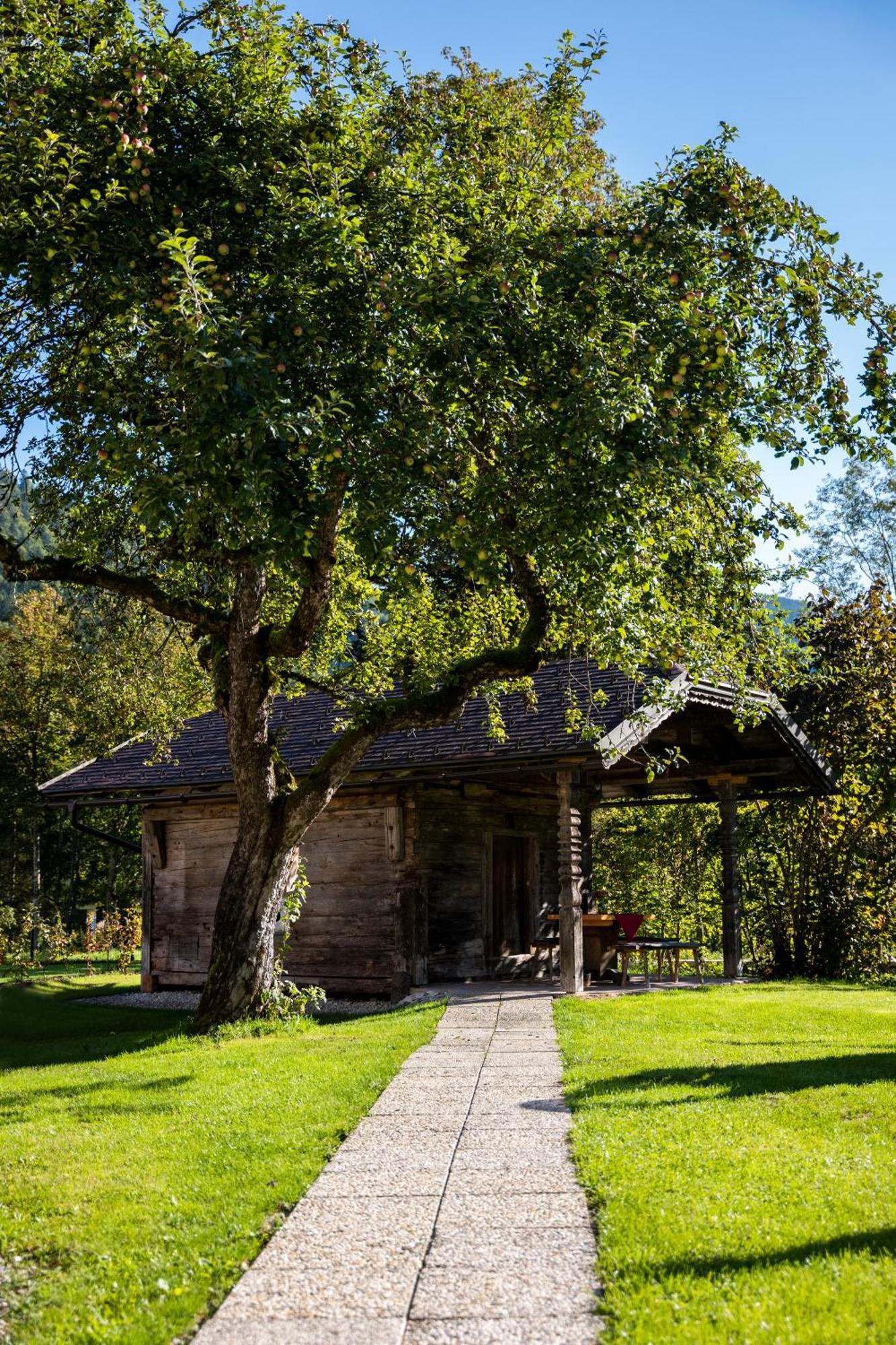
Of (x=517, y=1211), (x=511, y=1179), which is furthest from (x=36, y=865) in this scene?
(x=517, y=1211)

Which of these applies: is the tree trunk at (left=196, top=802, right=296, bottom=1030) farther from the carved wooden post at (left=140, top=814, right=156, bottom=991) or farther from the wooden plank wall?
the carved wooden post at (left=140, top=814, right=156, bottom=991)

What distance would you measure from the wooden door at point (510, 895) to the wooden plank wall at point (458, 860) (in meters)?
0.36

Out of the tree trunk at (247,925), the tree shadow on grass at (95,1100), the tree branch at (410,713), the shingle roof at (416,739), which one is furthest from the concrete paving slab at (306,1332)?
the shingle roof at (416,739)

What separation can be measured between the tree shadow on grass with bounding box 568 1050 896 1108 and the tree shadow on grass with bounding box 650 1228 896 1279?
267 centimetres

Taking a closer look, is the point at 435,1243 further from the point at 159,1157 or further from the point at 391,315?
the point at 391,315

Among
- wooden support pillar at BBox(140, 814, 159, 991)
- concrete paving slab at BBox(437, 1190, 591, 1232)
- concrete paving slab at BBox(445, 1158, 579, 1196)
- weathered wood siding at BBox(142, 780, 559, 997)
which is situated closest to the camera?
concrete paving slab at BBox(437, 1190, 591, 1232)

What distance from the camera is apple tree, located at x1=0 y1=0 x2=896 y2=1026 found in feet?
26.9

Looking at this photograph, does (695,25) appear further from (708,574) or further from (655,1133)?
(655,1133)

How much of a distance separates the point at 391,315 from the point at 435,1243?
6.38 metres

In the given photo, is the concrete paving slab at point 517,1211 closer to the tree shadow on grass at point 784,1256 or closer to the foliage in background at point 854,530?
the tree shadow on grass at point 784,1256

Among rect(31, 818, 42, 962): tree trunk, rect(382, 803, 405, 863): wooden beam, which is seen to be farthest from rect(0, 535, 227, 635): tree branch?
rect(31, 818, 42, 962): tree trunk

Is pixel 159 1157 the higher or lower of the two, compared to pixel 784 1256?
lower

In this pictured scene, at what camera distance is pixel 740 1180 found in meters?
5.66

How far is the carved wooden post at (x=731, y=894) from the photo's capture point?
17609 millimetres
